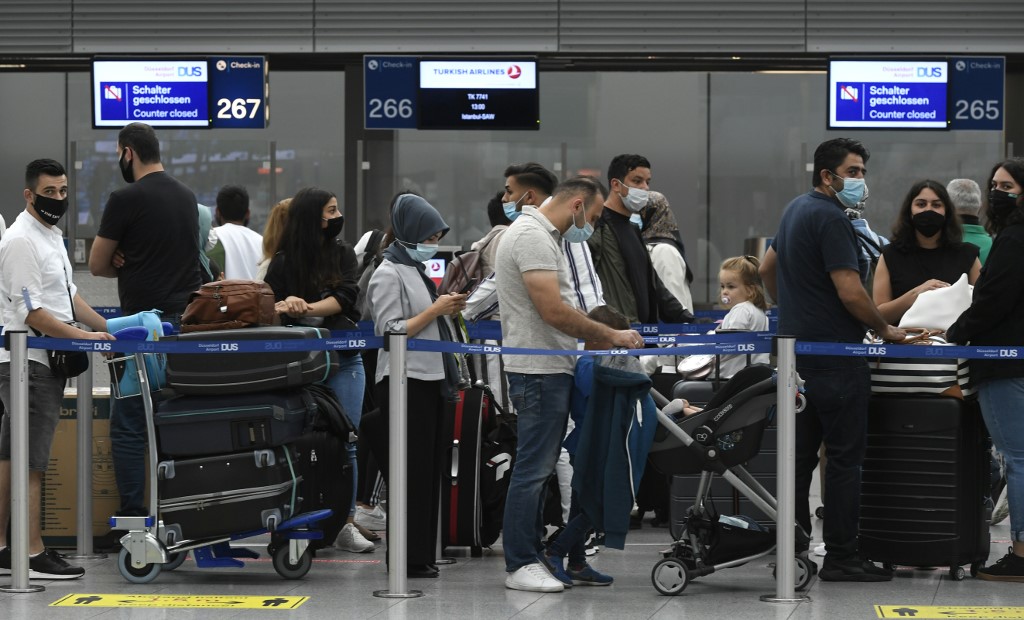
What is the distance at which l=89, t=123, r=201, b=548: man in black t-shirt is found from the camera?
6719mm

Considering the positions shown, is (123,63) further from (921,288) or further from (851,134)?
(921,288)

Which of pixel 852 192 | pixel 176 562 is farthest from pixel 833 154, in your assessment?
pixel 176 562

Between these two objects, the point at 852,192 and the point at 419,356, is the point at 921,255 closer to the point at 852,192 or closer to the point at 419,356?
the point at 852,192

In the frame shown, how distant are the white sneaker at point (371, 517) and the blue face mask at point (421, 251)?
210 cm

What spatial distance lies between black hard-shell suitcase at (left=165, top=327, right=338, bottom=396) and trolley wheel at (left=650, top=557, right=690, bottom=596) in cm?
167

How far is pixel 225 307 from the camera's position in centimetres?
610

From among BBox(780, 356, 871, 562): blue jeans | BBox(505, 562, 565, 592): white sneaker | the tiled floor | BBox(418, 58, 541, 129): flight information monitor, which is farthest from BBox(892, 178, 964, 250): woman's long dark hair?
BBox(418, 58, 541, 129): flight information monitor

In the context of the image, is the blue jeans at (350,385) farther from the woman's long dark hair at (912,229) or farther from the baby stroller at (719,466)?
the woman's long dark hair at (912,229)

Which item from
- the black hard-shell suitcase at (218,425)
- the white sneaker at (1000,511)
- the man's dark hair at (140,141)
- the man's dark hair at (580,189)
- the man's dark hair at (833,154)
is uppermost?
the man's dark hair at (140,141)

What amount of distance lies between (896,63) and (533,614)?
27.3ft

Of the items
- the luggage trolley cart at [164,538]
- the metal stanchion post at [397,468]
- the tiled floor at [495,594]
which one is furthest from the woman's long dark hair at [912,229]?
the luggage trolley cart at [164,538]

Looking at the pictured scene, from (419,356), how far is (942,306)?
7.59 feet

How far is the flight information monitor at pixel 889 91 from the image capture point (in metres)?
12.3

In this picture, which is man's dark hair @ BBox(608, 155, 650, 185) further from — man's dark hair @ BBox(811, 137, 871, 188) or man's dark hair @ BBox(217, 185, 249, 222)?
man's dark hair @ BBox(217, 185, 249, 222)
